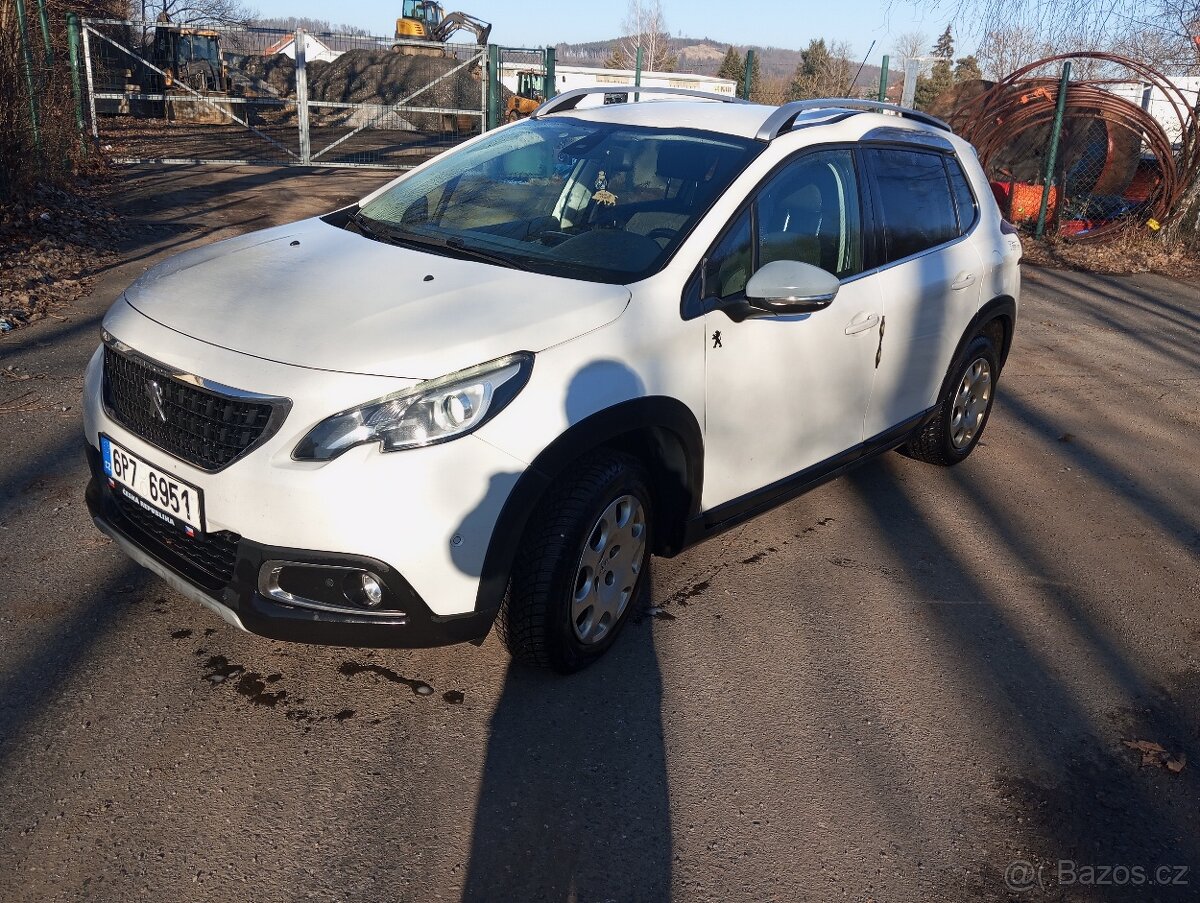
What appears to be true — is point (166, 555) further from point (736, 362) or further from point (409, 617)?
point (736, 362)

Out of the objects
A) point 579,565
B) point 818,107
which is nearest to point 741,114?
point 818,107

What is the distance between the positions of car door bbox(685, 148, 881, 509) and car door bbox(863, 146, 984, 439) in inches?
6.2

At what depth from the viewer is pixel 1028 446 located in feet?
20.4

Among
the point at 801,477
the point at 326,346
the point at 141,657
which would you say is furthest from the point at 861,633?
the point at 141,657

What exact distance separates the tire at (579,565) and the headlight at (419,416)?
384mm

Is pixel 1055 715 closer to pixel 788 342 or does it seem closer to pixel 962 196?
pixel 788 342

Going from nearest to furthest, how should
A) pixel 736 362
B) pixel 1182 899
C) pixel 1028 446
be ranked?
1. pixel 1182 899
2. pixel 736 362
3. pixel 1028 446

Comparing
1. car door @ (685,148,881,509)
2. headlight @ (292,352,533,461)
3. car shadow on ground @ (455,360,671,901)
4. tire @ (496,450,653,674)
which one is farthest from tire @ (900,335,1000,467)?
headlight @ (292,352,533,461)

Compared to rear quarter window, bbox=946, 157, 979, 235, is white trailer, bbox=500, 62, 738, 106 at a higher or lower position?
lower

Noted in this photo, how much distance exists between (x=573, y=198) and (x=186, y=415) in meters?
1.72

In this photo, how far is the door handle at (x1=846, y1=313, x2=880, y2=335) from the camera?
4199 mm

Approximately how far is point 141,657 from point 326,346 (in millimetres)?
1302

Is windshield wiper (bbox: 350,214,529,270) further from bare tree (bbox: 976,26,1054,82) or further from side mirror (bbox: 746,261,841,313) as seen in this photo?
bare tree (bbox: 976,26,1054,82)

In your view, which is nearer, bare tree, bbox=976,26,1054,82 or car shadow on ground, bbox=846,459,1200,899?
car shadow on ground, bbox=846,459,1200,899
